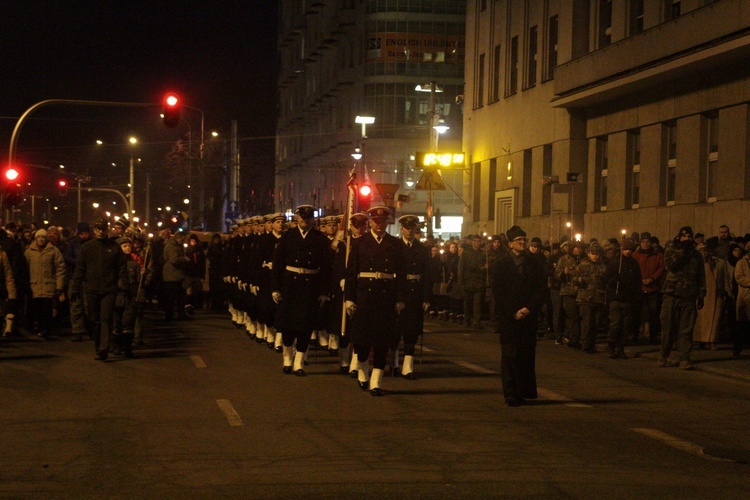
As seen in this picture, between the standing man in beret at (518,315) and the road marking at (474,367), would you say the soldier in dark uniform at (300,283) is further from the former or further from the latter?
the standing man in beret at (518,315)

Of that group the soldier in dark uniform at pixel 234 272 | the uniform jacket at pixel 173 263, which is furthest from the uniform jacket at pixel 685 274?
the uniform jacket at pixel 173 263

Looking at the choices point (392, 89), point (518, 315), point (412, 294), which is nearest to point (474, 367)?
point (412, 294)

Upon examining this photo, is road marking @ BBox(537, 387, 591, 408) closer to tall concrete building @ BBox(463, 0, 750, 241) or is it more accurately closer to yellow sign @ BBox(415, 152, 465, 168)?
tall concrete building @ BBox(463, 0, 750, 241)

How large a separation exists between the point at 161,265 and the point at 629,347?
11.2m

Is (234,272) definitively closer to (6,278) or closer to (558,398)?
(6,278)

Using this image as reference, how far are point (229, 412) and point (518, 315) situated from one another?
323cm

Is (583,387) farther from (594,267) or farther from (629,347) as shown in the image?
(629,347)

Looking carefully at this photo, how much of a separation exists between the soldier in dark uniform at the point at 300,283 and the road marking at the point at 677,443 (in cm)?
533

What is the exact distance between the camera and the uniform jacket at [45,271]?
68.9 feet

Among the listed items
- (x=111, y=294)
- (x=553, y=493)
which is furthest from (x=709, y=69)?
(x=553, y=493)

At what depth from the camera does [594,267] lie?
19266 mm

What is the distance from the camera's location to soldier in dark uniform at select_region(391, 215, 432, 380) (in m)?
15.1

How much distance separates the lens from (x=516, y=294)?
12539 mm

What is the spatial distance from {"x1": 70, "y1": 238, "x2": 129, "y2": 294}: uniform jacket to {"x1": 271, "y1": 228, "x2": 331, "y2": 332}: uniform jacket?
287 centimetres
